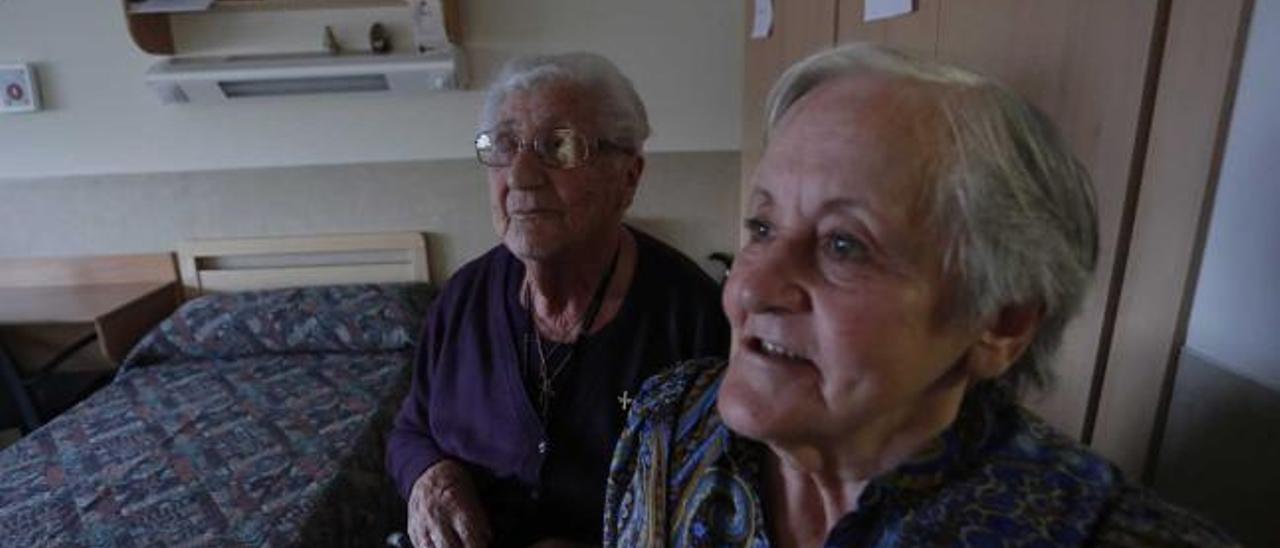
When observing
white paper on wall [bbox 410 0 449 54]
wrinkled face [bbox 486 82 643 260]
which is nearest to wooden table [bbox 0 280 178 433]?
white paper on wall [bbox 410 0 449 54]

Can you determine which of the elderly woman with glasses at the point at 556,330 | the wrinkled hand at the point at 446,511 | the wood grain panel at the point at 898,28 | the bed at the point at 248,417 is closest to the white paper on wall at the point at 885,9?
the wood grain panel at the point at 898,28

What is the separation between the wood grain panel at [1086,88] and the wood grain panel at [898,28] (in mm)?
100

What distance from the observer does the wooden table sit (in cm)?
214

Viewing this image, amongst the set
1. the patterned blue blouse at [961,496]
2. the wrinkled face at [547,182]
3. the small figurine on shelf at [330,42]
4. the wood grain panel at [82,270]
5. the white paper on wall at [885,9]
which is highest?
the white paper on wall at [885,9]

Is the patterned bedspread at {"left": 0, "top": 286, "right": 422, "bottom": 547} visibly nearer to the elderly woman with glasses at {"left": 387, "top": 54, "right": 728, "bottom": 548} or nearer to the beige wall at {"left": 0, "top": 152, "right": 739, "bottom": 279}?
the beige wall at {"left": 0, "top": 152, "right": 739, "bottom": 279}

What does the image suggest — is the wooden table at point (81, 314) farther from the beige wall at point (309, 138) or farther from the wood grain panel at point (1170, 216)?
the wood grain panel at point (1170, 216)

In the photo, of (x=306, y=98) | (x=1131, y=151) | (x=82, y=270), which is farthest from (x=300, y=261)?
(x=1131, y=151)

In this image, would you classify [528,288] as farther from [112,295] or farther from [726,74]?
[112,295]

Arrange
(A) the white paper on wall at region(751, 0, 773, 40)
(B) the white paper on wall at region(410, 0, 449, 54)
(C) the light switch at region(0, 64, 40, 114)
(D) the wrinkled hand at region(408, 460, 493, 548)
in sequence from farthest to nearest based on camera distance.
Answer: (C) the light switch at region(0, 64, 40, 114)
(B) the white paper on wall at region(410, 0, 449, 54)
(A) the white paper on wall at region(751, 0, 773, 40)
(D) the wrinkled hand at region(408, 460, 493, 548)

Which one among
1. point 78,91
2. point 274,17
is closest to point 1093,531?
point 274,17

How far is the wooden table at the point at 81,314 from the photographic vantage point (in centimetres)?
214

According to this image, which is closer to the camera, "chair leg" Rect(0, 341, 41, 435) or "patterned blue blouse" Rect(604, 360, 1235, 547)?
"patterned blue blouse" Rect(604, 360, 1235, 547)

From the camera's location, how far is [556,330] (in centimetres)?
120

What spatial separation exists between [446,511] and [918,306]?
88 centimetres
